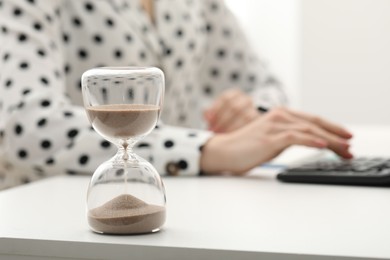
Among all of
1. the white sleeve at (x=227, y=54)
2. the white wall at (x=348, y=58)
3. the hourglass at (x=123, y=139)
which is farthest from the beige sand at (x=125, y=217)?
the white wall at (x=348, y=58)

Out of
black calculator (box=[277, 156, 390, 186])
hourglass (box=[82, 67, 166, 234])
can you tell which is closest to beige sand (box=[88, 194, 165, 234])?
hourglass (box=[82, 67, 166, 234])

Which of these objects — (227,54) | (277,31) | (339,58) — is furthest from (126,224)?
(339,58)

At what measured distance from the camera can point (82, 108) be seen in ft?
4.48

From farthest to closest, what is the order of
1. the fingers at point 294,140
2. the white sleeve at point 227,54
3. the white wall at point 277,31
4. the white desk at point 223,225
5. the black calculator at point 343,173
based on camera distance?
the white wall at point 277,31 → the white sleeve at point 227,54 → the fingers at point 294,140 → the black calculator at point 343,173 → the white desk at point 223,225

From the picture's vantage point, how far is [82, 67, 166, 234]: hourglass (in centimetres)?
76

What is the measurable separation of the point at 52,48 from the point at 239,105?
0.39 meters

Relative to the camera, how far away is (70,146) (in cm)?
127

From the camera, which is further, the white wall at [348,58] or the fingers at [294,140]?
the white wall at [348,58]

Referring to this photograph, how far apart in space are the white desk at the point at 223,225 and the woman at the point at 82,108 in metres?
0.13

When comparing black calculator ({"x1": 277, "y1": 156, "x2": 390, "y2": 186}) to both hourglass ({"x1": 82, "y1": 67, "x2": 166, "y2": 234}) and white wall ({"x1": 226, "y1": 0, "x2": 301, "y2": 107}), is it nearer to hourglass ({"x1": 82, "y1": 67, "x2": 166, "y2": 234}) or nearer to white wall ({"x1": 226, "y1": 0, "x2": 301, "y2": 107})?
hourglass ({"x1": 82, "y1": 67, "x2": 166, "y2": 234})

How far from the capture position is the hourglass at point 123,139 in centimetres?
76

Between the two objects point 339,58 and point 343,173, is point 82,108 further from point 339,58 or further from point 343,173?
point 339,58

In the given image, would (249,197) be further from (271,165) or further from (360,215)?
(271,165)

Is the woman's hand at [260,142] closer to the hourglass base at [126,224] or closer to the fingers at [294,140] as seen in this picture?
the fingers at [294,140]
